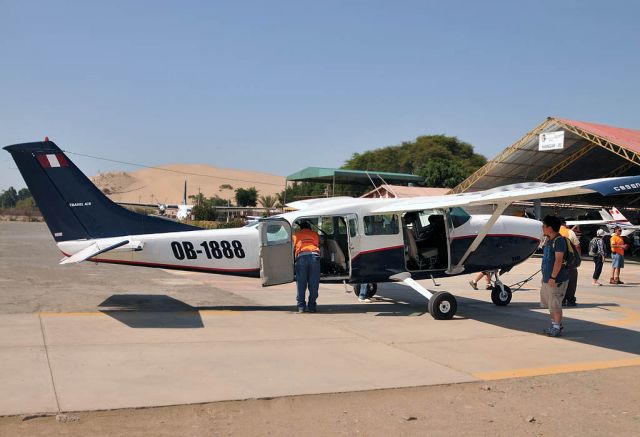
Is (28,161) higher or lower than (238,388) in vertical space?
higher

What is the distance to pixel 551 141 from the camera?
29.8 m

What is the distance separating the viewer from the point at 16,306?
10.1 meters

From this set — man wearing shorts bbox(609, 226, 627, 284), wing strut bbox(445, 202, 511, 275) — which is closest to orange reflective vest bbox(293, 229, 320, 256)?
wing strut bbox(445, 202, 511, 275)

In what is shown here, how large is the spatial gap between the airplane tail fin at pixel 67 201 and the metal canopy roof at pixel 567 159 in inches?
941

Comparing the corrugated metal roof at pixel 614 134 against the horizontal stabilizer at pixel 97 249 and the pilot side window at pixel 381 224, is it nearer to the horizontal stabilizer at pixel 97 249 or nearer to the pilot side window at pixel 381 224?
the pilot side window at pixel 381 224

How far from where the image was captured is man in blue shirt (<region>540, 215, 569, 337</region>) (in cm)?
879

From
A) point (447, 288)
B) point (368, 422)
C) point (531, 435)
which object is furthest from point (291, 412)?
point (447, 288)

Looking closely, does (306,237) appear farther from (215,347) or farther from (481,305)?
(481,305)

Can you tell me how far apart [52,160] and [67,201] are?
76cm

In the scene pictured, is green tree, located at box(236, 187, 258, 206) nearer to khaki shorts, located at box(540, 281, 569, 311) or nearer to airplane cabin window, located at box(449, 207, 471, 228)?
airplane cabin window, located at box(449, 207, 471, 228)

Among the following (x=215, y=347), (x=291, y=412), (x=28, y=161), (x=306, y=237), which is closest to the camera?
(x=291, y=412)

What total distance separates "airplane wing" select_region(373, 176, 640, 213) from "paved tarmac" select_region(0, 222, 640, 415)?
212 centimetres

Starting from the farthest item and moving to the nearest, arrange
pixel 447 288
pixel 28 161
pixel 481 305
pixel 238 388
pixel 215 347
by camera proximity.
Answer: pixel 447 288
pixel 481 305
pixel 28 161
pixel 215 347
pixel 238 388

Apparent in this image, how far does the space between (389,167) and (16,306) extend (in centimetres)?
8088
